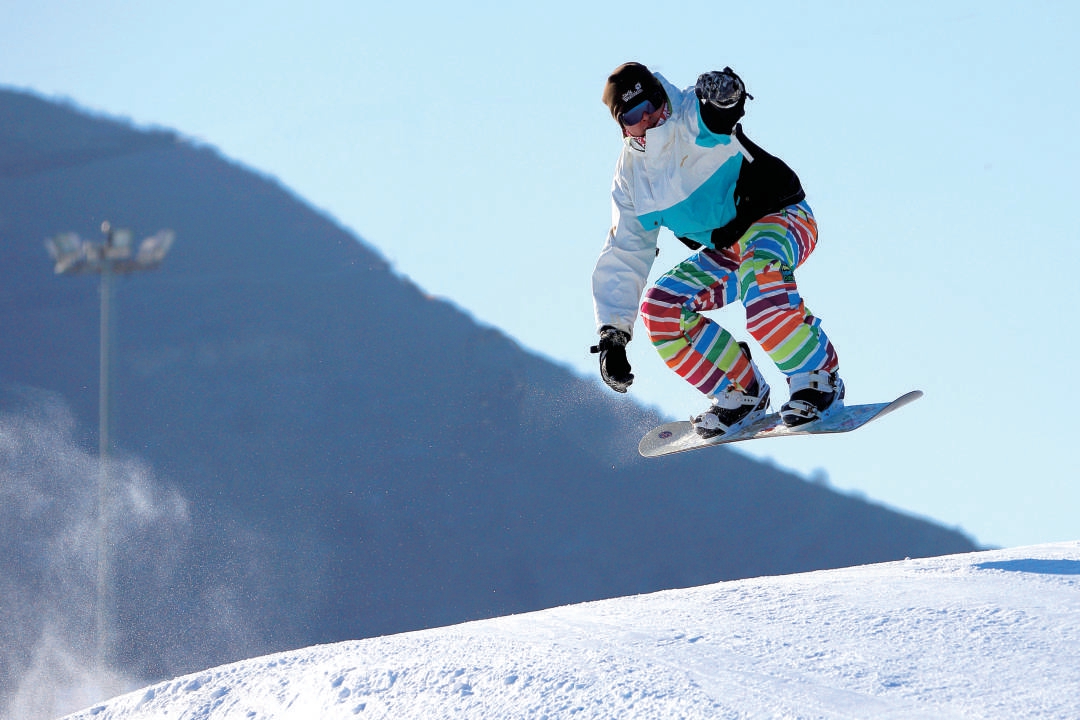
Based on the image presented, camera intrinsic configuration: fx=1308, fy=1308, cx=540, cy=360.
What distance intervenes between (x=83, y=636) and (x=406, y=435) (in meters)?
17.8

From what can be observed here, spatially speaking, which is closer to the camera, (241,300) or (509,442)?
(509,442)

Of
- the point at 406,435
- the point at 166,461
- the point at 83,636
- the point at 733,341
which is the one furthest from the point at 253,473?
the point at 733,341

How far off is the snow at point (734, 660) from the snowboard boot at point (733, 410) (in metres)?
1.65

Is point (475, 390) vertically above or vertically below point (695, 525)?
above

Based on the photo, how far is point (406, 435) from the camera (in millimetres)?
44531

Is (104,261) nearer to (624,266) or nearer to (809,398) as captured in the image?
(624,266)

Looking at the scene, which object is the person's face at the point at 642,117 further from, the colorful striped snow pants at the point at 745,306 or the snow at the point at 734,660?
the snow at the point at 734,660

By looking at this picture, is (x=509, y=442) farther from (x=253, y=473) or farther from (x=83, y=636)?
(x=83, y=636)

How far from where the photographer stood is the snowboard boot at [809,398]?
18.2 ft

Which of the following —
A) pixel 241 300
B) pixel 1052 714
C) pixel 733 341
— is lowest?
pixel 1052 714

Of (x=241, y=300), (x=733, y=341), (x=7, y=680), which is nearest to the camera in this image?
(x=733, y=341)

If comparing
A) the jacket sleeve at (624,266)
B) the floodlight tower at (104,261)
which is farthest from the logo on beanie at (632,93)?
the floodlight tower at (104,261)

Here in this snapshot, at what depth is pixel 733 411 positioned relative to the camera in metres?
6.11

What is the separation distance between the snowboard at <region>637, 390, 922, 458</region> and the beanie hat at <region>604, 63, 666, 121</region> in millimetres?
1519
